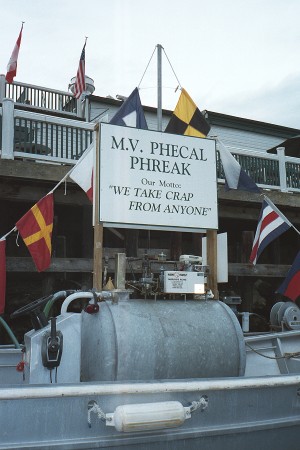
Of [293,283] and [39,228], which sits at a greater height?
[39,228]

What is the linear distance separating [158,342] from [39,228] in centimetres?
435

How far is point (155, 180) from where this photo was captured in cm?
502

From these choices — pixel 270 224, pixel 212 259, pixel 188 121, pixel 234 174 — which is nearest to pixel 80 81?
pixel 188 121

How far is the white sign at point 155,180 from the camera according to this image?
190 inches

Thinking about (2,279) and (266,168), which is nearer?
(2,279)

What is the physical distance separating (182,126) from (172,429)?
429 centimetres

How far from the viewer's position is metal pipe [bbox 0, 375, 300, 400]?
3209 mm

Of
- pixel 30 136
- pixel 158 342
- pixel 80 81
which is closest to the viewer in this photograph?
pixel 158 342

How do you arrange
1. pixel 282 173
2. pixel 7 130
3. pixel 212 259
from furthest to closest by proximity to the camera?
1. pixel 282 173
2. pixel 7 130
3. pixel 212 259

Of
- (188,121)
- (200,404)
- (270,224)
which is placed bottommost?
(200,404)

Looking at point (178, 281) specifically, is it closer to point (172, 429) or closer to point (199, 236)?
point (172, 429)


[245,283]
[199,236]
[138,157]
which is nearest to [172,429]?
[138,157]

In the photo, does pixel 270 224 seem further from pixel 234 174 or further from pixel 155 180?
pixel 155 180

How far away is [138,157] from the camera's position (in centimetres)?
498
